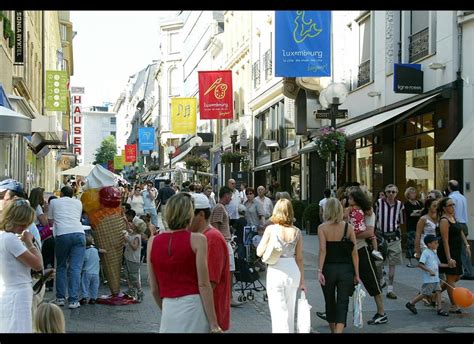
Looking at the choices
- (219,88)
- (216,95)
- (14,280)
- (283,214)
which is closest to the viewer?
(14,280)

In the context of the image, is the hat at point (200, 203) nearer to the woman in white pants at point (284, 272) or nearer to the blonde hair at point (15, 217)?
the woman in white pants at point (284, 272)

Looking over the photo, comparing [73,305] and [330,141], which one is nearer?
[73,305]

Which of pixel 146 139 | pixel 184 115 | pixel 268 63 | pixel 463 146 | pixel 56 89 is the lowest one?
pixel 463 146

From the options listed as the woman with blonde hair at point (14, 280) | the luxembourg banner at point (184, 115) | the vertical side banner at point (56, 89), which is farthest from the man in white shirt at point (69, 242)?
the luxembourg banner at point (184, 115)

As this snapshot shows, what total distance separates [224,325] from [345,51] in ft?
67.1

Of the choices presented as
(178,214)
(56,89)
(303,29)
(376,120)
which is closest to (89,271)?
(178,214)

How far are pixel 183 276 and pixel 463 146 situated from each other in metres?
11.0

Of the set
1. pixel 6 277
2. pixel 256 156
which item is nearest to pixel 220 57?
pixel 256 156

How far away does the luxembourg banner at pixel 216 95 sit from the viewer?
3228 centimetres

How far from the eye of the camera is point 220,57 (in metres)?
52.3

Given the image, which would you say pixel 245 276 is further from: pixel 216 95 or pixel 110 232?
pixel 216 95

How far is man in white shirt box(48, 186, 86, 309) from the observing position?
36.3 ft

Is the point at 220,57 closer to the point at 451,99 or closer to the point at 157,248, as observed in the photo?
the point at 451,99

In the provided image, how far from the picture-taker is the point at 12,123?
12.2 m
